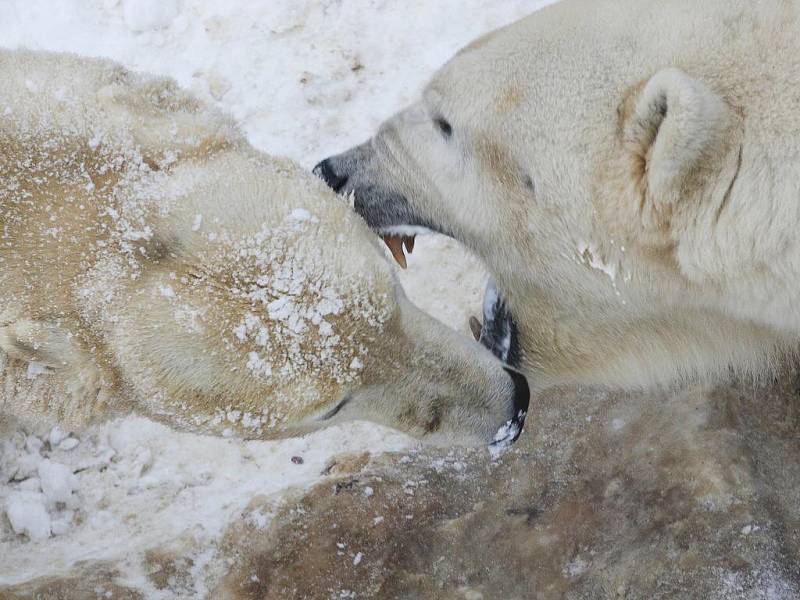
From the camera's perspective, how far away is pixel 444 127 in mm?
2822

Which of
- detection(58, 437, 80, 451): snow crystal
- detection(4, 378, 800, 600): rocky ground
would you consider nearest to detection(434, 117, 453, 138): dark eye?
detection(4, 378, 800, 600): rocky ground

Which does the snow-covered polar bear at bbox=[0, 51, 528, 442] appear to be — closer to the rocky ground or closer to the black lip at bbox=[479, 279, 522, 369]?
the black lip at bbox=[479, 279, 522, 369]

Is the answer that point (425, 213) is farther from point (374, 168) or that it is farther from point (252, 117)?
point (252, 117)

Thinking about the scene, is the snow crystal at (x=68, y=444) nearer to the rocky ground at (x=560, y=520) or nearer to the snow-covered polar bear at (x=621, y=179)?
the rocky ground at (x=560, y=520)

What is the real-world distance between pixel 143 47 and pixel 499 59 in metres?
3.20

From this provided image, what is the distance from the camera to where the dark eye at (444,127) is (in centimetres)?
279

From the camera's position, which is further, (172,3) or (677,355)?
(172,3)

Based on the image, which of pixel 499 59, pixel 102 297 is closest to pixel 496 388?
pixel 499 59

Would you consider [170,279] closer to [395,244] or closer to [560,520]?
[395,244]

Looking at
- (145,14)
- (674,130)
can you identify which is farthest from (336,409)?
(145,14)

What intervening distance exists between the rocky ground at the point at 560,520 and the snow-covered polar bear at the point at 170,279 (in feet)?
3.09

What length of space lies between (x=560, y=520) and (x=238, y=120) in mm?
2964

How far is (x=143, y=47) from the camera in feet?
16.7

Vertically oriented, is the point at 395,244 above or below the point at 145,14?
below
